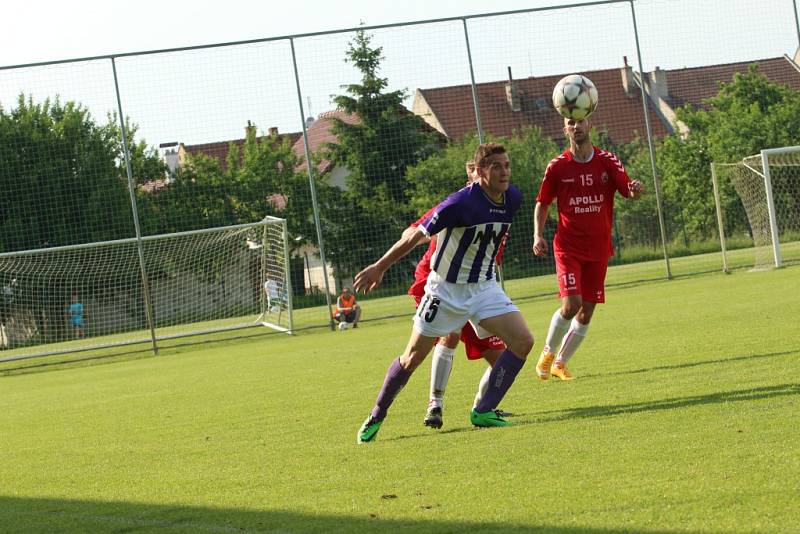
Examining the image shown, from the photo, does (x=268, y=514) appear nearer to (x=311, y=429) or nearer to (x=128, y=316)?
(x=311, y=429)

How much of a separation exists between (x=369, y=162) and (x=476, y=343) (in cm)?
1486

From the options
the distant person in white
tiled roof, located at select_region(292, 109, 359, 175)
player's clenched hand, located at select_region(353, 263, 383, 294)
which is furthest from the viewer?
tiled roof, located at select_region(292, 109, 359, 175)

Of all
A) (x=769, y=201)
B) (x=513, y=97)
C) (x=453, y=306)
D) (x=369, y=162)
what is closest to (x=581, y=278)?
(x=453, y=306)

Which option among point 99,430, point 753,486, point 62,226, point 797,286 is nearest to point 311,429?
point 99,430

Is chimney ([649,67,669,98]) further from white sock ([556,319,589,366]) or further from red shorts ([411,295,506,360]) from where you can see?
red shorts ([411,295,506,360])

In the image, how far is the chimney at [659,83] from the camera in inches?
888

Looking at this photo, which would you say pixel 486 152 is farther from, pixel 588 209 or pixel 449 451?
pixel 588 209

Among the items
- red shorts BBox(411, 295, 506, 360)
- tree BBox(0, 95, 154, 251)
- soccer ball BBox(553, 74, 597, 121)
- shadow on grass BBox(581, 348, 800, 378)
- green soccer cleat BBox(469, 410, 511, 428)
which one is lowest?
shadow on grass BBox(581, 348, 800, 378)

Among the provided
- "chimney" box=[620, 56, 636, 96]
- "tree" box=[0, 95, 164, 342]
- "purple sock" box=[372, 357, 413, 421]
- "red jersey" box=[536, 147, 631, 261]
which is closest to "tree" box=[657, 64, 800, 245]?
"chimney" box=[620, 56, 636, 96]

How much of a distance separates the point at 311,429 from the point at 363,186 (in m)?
14.9

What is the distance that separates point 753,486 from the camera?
4.63 meters

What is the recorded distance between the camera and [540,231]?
31.7 ft

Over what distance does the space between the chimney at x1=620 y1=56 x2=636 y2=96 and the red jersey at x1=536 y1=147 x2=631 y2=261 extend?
13226 mm

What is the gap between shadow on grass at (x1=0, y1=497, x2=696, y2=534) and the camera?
14.9 feet
